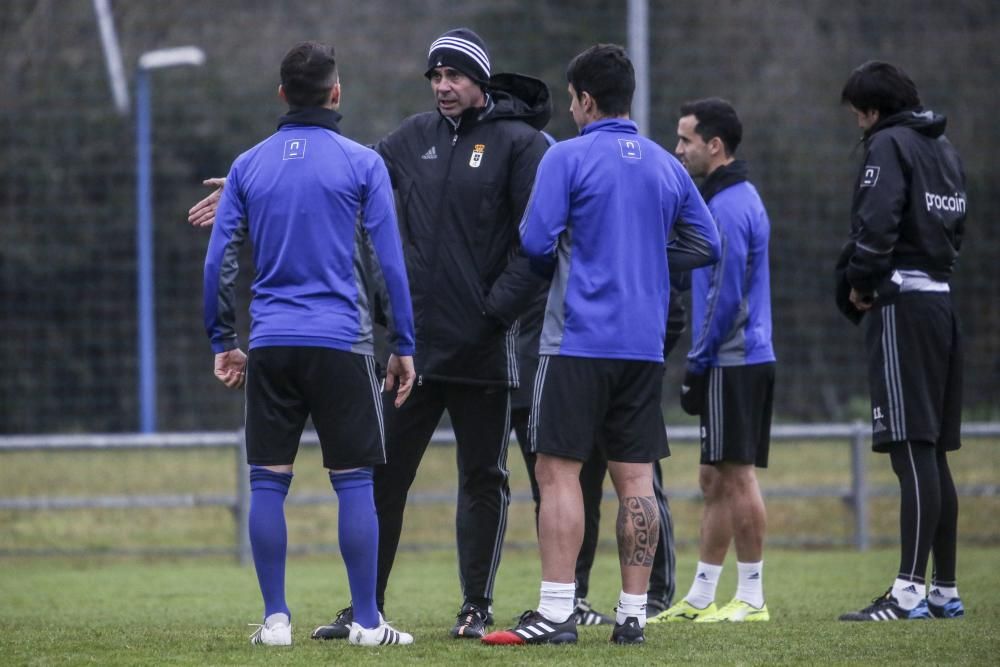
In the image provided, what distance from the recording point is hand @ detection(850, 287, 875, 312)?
20.1 ft

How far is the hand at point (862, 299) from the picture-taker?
6.11 meters

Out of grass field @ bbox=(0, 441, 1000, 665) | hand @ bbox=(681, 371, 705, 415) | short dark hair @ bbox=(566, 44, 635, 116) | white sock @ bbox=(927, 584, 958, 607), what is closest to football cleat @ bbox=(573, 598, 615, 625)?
grass field @ bbox=(0, 441, 1000, 665)

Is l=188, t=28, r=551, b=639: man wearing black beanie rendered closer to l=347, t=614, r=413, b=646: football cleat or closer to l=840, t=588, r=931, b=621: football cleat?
l=347, t=614, r=413, b=646: football cleat

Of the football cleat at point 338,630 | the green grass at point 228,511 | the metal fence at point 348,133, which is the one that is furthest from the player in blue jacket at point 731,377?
the metal fence at point 348,133

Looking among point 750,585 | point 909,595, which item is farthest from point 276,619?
point 909,595

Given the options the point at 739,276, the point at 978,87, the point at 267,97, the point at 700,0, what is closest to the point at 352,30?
the point at 267,97

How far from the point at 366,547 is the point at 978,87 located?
37.9 feet

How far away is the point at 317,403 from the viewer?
4934mm

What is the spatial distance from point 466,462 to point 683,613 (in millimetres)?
1278

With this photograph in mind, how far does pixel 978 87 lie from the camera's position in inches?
585

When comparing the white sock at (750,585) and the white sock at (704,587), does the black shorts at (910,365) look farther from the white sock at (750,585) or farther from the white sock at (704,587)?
the white sock at (704,587)

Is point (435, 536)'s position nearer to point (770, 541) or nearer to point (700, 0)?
point (770, 541)

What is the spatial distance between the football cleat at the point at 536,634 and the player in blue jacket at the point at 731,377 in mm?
1326

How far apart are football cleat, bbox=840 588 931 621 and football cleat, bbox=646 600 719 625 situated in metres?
0.60
